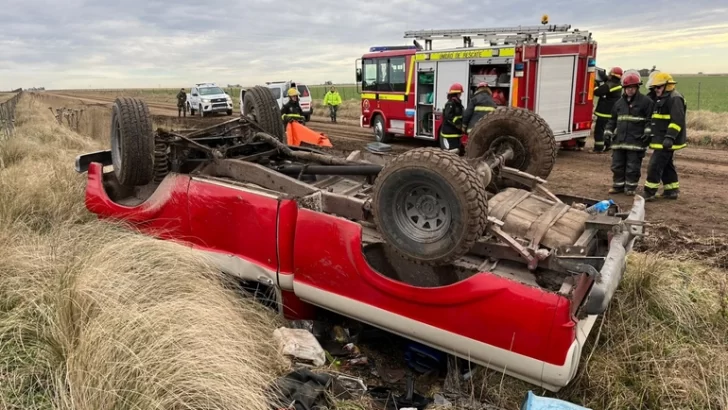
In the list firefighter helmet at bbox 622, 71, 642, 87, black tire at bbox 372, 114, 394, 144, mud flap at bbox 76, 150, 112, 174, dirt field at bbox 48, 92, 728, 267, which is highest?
firefighter helmet at bbox 622, 71, 642, 87

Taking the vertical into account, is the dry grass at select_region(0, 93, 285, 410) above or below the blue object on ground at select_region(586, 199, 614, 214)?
below

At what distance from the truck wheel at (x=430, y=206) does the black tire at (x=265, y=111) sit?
2.32m

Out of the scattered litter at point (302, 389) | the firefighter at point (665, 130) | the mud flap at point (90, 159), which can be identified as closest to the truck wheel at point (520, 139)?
the scattered litter at point (302, 389)

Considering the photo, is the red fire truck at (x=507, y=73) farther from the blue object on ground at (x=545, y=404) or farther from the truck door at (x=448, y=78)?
the blue object on ground at (x=545, y=404)

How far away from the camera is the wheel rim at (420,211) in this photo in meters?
2.73

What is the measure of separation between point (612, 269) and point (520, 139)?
1.47m

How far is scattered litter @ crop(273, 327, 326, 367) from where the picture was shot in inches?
121

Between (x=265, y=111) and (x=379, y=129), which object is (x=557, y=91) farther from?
(x=265, y=111)

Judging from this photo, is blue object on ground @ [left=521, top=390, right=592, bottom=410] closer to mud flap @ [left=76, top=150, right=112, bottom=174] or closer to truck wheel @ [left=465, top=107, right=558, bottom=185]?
truck wheel @ [left=465, top=107, right=558, bottom=185]

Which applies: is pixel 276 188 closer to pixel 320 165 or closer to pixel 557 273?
pixel 320 165

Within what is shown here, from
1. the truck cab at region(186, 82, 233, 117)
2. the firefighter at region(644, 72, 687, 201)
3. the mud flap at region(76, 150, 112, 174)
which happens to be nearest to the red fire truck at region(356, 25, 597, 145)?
the firefighter at region(644, 72, 687, 201)

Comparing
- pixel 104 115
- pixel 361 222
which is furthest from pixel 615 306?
pixel 104 115

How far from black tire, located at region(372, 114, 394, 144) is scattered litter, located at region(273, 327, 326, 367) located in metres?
10.1

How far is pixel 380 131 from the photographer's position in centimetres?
1330
